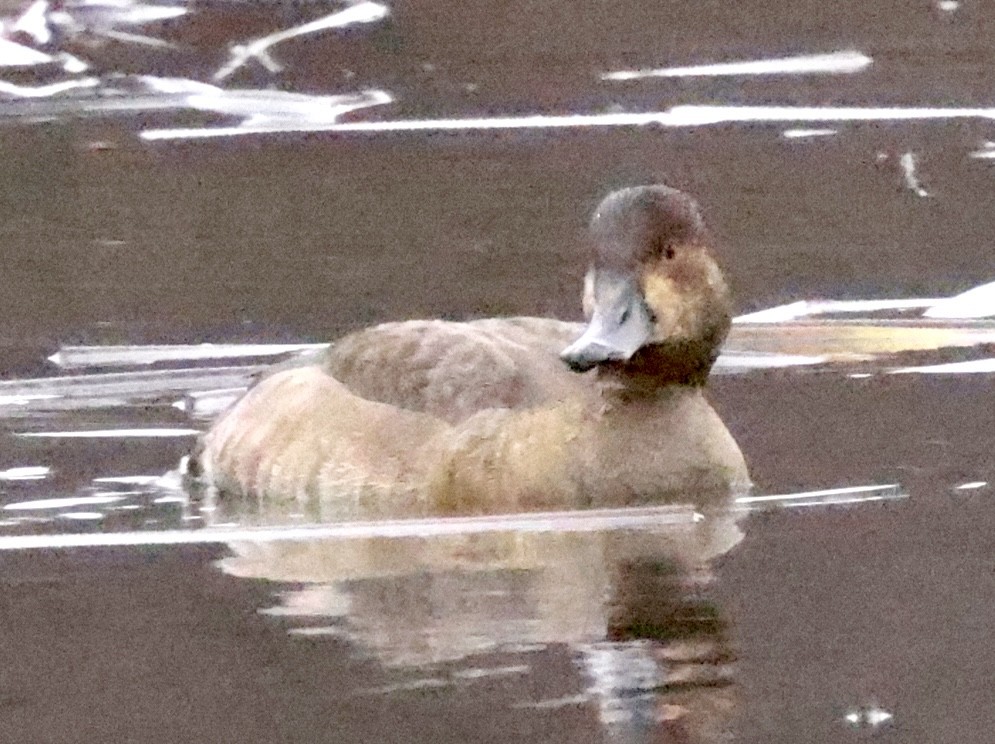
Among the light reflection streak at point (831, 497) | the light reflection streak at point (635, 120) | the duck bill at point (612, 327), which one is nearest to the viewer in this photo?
the duck bill at point (612, 327)

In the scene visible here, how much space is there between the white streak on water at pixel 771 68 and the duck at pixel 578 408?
7.94 m

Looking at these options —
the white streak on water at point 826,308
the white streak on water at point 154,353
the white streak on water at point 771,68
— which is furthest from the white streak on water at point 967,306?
the white streak on water at point 771,68

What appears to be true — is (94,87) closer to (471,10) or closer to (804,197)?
(471,10)

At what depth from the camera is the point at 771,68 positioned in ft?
52.6

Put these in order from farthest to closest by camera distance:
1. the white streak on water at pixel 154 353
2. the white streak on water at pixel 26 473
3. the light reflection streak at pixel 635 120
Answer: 1. the light reflection streak at pixel 635 120
2. the white streak on water at pixel 154 353
3. the white streak on water at pixel 26 473

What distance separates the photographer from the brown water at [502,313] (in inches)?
243

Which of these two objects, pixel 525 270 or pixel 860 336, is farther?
pixel 525 270

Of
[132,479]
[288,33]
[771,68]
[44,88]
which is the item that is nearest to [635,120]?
[771,68]

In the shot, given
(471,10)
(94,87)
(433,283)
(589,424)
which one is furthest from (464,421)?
(471,10)

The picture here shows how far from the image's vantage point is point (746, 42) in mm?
16938

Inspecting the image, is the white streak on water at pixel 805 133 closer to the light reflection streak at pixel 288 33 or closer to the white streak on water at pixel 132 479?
the light reflection streak at pixel 288 33

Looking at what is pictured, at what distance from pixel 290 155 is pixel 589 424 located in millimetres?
6519

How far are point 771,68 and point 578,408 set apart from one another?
8.51 metres

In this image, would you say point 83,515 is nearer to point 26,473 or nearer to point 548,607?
point 26,473
